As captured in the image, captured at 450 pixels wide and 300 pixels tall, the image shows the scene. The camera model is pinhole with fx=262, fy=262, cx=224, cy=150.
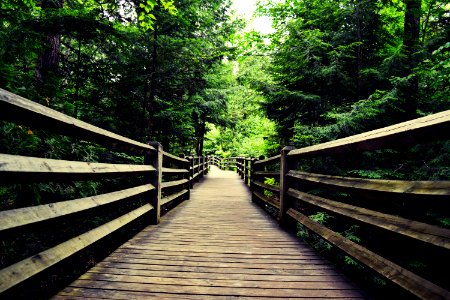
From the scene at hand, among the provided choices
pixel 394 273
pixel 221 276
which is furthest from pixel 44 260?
pixel 394 273

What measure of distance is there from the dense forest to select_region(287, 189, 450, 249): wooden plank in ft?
10.6

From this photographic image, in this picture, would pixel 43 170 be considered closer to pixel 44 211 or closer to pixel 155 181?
pixel 44 211

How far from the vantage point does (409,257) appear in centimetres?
496

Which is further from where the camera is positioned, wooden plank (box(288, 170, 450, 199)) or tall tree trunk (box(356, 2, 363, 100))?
tall tree trunk (box(356, 2, 363, 100))

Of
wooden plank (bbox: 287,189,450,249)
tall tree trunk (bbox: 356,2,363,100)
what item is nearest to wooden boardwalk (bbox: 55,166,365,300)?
wooden plank (bbox: 287,189,450,249)

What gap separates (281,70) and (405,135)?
25.4 feet

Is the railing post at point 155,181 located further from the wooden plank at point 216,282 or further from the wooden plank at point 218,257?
the wooden plank at point 216,282

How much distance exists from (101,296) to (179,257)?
940 millimetres

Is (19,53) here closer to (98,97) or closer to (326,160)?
(98,97)

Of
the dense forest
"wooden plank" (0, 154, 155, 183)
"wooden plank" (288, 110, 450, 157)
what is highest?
the dense forest

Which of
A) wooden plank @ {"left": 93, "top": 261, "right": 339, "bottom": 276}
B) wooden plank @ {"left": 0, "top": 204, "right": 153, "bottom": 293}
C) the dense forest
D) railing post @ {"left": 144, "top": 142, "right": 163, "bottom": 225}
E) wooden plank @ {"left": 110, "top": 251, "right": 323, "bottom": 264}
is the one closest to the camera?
wooden plank @ {"left": 0, "top": 204, "right": 153, "bottom": 293}

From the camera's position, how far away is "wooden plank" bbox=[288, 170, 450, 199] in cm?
145

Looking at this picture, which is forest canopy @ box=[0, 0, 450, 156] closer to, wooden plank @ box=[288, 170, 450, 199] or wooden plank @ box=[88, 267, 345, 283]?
wooden plank @ box=[288, 170, 450, 199]

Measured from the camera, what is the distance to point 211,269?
2426 mm
